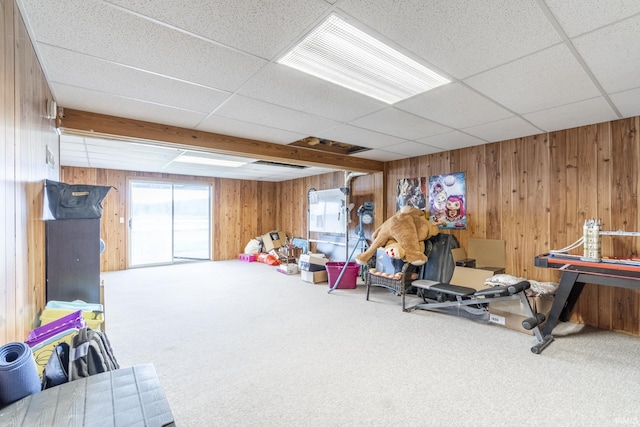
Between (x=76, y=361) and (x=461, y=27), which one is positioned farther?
(x=461, y=27)

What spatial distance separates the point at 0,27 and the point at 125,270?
6.49m

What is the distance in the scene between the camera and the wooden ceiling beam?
2943 millimetres

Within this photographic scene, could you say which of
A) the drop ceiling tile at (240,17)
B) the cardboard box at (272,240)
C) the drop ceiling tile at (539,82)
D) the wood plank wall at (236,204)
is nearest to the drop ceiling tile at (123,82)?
the drop ceiling tile at (240,17)

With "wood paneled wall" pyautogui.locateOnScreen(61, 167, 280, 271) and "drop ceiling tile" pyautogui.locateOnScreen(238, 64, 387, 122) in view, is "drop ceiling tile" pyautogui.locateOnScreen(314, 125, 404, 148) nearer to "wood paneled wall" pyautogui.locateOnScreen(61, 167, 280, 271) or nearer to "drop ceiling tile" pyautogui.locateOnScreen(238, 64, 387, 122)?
"drop ceiling tile" pyautogui.locateOnScreen(238, 64, 387, 122)

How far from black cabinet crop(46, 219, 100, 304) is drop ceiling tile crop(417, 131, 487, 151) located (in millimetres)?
3845

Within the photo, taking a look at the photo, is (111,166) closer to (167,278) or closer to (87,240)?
(167,278)

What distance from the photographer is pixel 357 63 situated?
2086 mm

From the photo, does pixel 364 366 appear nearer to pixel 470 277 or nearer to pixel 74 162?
pixel 470 277

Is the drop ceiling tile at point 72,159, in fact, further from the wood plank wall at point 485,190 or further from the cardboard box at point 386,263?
the cardboard box at point 386,263

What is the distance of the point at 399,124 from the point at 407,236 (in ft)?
5.33

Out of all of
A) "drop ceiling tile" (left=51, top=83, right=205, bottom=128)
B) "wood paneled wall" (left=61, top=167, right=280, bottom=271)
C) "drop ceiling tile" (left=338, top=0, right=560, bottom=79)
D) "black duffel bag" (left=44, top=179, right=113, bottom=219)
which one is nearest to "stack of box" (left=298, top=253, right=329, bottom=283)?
"wood paneled wall" (left=61, top=167, right=280, bottom=271)

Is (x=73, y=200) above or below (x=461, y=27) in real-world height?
below

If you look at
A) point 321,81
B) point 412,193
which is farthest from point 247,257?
point 321,81

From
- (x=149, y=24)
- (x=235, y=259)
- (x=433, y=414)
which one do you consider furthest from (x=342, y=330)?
(x=235, y=259)
